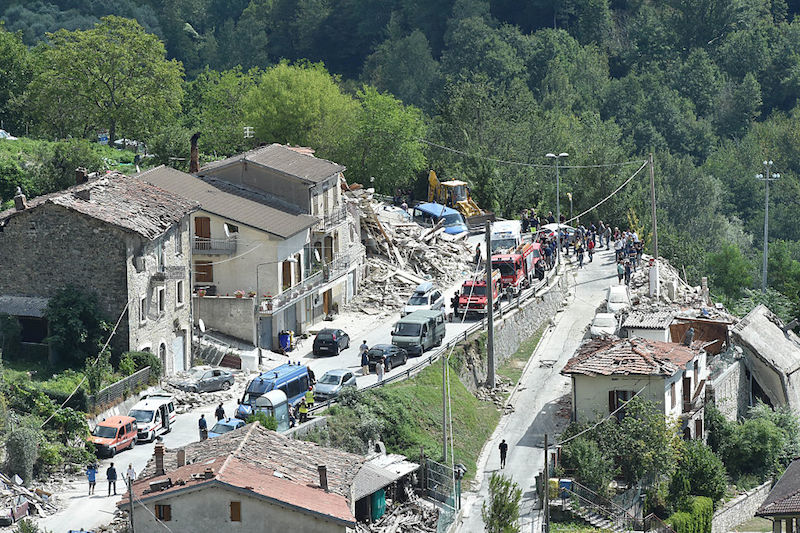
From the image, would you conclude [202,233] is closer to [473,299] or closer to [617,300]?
[473,299]

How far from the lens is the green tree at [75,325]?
57638mm

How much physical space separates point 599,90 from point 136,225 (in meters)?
113

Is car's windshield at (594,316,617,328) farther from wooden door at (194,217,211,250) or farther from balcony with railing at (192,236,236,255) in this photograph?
wooden door at (194,217,211,250)

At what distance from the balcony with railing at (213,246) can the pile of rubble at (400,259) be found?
31.4 feet

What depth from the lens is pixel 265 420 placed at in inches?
2078

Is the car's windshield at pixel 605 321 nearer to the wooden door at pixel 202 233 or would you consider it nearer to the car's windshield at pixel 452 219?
the car's windshield at pixel 452 219

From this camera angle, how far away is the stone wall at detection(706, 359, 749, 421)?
6729cm

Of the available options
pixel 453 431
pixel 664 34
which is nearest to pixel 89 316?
pixel 453 431

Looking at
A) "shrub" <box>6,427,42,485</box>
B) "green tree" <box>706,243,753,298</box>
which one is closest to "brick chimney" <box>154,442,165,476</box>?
"shrub" <box>6,427,42,485</box>

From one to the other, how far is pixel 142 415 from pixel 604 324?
85.2 feet

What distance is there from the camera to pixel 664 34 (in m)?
176

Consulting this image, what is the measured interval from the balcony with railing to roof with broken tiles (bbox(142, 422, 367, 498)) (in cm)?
2042

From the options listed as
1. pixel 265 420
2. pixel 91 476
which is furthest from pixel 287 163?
pixel 91 476

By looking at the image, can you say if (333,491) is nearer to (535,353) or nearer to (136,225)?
(136,225)
